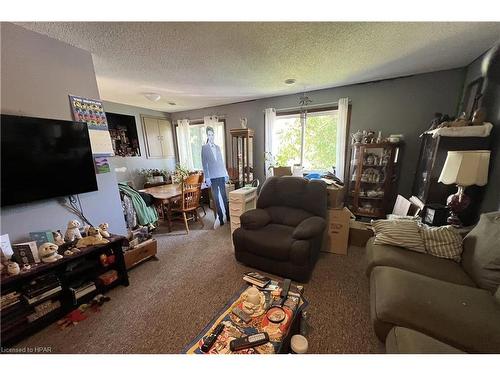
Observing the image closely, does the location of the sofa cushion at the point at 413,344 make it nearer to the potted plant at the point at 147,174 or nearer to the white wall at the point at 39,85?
the white wall at the point at 39,85

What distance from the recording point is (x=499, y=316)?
3.05 ft

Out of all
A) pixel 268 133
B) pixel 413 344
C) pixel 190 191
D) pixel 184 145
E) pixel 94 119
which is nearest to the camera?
pixel 413 344

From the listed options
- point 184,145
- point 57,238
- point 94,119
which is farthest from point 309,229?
point 184,145

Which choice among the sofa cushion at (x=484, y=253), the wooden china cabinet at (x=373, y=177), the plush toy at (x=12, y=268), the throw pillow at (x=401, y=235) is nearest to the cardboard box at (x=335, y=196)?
the throw pillow at (x=401, y=235)

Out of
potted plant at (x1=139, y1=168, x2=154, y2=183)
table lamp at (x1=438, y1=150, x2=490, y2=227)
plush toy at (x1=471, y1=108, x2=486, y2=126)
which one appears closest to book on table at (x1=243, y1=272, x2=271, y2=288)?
table lamp at (x1=438, y1=150, x2=490, y2=227)

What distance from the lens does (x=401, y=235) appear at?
1.56 m

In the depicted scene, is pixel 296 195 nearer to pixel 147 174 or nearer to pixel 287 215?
pixel 287 215

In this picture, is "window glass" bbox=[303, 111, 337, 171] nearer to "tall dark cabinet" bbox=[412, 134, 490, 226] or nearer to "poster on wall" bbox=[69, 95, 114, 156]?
"tall dark cabinet" bbox=[412, 134, 490, 226]

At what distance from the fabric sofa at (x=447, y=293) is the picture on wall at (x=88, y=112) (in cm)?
284

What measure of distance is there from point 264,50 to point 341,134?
1.97 m

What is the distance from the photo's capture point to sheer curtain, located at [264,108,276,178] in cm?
364

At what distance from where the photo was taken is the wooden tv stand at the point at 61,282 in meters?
1.27
